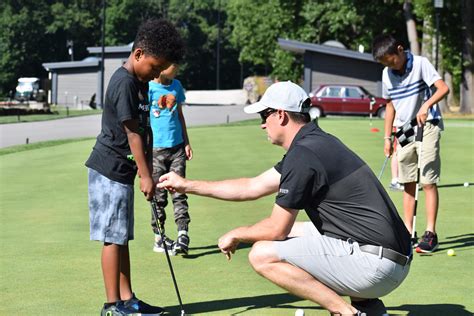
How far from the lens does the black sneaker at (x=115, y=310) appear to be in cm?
604

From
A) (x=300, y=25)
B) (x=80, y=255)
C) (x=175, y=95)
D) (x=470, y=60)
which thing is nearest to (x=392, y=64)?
(x=175, y=95)

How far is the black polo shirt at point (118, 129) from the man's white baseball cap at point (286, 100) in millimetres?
934

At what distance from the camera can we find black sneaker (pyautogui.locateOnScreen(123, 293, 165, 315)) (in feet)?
20.2

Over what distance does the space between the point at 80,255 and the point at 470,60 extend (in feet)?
126

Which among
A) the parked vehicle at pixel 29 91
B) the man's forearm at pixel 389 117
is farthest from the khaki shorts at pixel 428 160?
the parked vehicle at pixel 29 91

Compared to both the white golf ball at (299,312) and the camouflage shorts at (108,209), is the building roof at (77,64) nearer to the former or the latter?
the camouflage shorts at (108,209)

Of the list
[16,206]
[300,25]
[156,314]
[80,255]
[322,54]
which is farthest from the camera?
[300,25]

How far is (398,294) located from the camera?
687 cm

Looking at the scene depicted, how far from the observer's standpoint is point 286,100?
17.5 ft

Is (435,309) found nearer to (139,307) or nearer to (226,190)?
(226,190)

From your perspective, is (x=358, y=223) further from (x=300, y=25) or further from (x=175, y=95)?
(x=300, y=25)

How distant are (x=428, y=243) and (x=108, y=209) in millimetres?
3578

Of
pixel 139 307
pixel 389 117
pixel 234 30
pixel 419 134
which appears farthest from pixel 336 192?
pixel 234 30

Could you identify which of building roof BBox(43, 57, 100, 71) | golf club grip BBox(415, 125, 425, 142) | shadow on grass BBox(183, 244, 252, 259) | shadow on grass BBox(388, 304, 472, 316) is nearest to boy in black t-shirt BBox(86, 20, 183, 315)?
shadow on grass BBox(388, 304, 472, 316)
